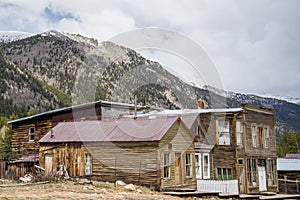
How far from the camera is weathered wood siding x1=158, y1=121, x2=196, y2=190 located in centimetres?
2762

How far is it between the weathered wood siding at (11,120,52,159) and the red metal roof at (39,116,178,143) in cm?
725

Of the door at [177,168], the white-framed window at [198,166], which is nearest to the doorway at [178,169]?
the door at [177,168]

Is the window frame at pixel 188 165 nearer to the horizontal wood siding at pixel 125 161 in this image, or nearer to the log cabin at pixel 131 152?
the log cabin at pixel 131 152

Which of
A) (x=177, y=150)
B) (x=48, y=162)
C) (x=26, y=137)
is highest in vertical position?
(x=26, y=137)

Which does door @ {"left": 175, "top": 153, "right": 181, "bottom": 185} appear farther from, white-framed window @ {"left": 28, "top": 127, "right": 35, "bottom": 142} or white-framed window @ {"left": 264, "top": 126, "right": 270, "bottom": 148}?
white-framed window @ {"left": 28, "top": 127, "right": 35, "bottom": 142}

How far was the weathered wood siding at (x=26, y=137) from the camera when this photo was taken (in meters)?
40.8

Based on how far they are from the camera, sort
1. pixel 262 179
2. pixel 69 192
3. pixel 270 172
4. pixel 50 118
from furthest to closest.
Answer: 1. pixel 50 118
2. pixel 270 172
3. pixel 262 179
4. pixel 69 192

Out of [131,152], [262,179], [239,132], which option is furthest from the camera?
[262,179]

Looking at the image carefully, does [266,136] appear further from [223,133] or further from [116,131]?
[116,131]

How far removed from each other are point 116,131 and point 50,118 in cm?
1260

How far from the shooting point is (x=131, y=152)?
92.6 ft

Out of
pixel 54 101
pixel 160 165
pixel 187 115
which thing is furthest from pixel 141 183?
pixel 54 101

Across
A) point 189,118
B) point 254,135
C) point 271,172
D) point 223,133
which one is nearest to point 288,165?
point 271,172

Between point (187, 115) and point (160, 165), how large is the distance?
7.25 meters
